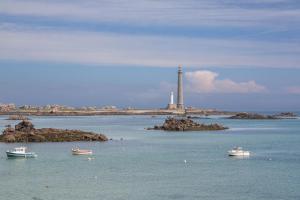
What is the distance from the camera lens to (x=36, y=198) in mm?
33188

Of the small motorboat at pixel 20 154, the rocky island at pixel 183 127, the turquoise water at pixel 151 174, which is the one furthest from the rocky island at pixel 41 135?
the rocky island at pixel 183 127

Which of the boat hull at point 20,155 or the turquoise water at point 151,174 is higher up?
the boat hull at point 20,155

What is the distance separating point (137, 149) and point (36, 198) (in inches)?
1194

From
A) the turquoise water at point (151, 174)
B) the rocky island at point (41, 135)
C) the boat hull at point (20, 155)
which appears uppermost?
the rocky island at point (41, 135)

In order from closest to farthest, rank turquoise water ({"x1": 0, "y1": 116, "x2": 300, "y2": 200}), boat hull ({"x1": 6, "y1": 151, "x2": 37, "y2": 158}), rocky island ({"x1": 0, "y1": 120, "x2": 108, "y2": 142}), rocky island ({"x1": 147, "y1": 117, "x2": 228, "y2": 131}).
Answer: turquoise water ({"x1": 0, "y1": 116, "x2": 300, "y2": 200}), boat hull ({"x1": 6, "y1": 151, "x2": 37, "y2": 158}), rocky island ({"x1": 0, "y1": 120, "x2": 108, "y2": 142}), rocky island ({"x1": 147, "y1": 117, "x2": 228, "y2": 131})

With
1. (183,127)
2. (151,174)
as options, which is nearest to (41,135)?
(151,174)

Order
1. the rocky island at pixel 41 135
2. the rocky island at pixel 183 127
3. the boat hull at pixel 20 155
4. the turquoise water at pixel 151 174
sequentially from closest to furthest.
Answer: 1. the turquoise water at pixel 151 174
2. the boat hull at pixel 20 155
3. the rocky island at pixel 41 135
4. the rocky island at pixel 183 127

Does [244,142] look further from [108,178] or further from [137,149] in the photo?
[108,178]

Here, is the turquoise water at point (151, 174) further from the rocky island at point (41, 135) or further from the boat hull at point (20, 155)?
the rocky island at point (41, 135)

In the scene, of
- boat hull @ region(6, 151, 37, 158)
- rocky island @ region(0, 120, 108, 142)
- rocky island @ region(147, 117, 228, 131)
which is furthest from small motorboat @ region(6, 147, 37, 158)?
rocky island @ region(147, 117, 228, 131)

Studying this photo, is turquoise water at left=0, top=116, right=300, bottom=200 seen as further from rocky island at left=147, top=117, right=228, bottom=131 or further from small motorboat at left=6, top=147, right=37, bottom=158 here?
rocky island at left=147, top=117, right=228, bottom=131

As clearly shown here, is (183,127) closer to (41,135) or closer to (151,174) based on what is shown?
(41,135)

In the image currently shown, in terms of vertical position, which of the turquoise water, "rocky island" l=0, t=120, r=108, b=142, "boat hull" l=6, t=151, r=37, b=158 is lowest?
the turquoise water

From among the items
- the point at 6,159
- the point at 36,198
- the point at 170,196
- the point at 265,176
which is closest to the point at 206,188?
the point at 170,196
